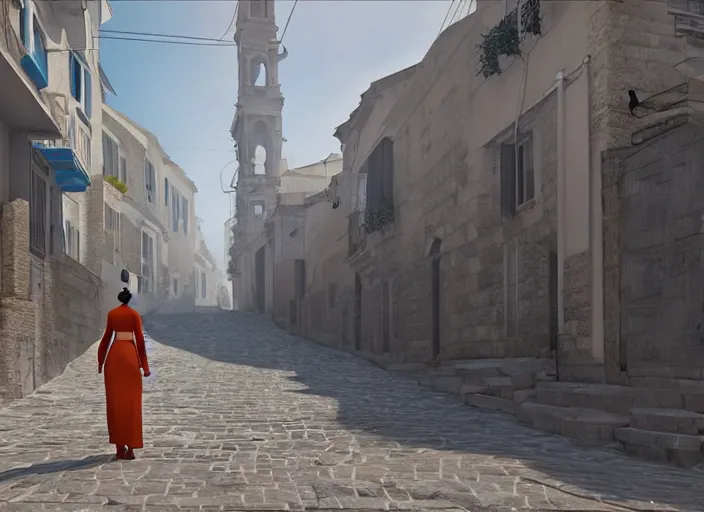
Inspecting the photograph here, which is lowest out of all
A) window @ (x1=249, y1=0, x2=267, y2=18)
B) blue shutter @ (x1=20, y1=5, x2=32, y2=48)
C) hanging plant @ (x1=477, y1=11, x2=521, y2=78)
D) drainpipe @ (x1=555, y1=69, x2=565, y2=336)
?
drainpipe @ (x1=555, y1=69, x2=565, y2=336)

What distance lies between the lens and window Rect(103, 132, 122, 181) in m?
24.7

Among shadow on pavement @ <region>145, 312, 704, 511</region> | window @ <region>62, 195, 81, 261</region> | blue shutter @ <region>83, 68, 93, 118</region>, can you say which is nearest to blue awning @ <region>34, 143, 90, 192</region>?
window @ <region>62, 195, 81, 261</region>

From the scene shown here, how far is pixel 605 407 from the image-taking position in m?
7.77

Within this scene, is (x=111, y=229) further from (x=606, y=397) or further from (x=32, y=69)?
(x=606, y=397)

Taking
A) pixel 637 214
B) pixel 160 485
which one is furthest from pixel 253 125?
pixel 160 485

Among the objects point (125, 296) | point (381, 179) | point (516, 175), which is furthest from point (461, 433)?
point (381, 179)

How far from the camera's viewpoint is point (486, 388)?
10406 millimetres

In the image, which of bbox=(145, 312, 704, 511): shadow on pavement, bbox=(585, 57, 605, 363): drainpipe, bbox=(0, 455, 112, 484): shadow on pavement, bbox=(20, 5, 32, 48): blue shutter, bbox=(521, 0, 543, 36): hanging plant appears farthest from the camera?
bbox=(20, 5, 32, 48): blue shutter

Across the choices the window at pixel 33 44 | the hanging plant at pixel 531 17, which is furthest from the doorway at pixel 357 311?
the hanging plant at pixel 531 17

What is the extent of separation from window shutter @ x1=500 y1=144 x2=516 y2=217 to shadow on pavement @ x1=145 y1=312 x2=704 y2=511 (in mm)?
3201

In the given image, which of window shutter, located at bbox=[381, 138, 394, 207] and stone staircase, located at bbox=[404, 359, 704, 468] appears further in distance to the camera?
window shutter, located at bbox=[381, 138, 394, 207]

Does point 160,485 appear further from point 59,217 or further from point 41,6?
point 41,6

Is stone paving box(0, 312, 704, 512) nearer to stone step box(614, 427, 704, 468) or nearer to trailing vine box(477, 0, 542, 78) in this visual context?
stone step box(614, 427, 704, 468)

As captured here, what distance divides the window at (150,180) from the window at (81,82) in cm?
1120
